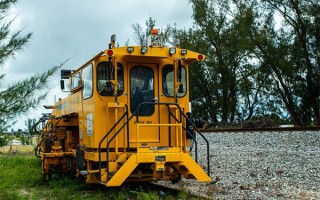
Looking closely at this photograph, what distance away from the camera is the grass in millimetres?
9023

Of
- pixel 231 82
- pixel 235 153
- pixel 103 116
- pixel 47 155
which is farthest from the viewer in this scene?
pixel 231 82

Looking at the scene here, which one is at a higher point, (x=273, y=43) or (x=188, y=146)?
(x=273, y=43)

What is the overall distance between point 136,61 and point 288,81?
25.8 metres

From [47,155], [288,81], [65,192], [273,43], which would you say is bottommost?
[65,192]

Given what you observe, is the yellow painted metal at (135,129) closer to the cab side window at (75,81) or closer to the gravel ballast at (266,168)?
the cab side window at (75,81)

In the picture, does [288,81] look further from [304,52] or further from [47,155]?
[47,155]

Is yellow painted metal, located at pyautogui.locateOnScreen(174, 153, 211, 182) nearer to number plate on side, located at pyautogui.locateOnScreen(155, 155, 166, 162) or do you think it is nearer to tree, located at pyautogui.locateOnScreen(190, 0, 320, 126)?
number plate on side, located at pyautogui.locateOnScreen(155, 155, 166, 162)

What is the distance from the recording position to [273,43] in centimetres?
3412

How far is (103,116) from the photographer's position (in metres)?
9.59

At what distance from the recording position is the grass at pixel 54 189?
9023 millimetres

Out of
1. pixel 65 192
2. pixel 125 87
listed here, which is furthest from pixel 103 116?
pixel 65 192

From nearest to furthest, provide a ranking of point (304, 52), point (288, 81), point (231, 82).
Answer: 1. point (304, 52)
2. point (288, 81)
3. point (231, 82)

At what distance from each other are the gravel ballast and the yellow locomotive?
86 cm

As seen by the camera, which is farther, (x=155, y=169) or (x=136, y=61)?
(x=136, y=61)
